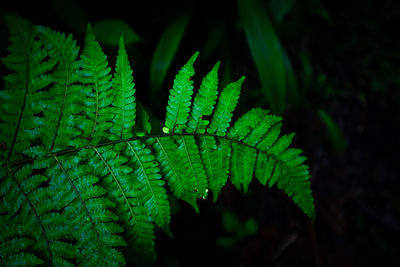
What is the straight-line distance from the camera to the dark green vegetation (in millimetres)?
888

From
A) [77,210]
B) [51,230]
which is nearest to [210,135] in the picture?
[77,210]

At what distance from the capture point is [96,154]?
100 cm

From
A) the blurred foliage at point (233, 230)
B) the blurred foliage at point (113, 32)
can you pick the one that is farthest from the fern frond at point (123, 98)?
the blurred foliage at point (233, 230)

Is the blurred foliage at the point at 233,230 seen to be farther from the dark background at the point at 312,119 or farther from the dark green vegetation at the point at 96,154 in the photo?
the dark green vegetation at the point at 96,154

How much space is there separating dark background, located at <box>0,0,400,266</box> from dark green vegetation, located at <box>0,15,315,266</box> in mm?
412

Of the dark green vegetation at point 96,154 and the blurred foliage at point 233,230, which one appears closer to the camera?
the dark green vegetation at point 96,154

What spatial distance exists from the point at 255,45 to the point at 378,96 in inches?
106

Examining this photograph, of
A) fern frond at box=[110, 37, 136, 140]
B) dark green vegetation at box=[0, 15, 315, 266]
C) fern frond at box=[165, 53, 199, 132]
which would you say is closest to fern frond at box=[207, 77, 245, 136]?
dark green vegetation at box=[0, 15, 315, 266]

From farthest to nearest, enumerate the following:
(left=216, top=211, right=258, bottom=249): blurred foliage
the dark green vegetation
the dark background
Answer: (left=216, top=211, right=258, bottom=249): blurred foliage, the dark background, the dark green vegetation

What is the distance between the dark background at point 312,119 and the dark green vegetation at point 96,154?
41cm

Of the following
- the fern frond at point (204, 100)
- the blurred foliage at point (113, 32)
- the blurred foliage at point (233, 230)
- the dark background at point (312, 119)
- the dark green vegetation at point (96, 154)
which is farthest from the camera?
the blurred foliage at point (233, 230)

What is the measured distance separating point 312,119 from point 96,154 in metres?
3.03

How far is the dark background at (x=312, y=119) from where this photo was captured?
1.93m

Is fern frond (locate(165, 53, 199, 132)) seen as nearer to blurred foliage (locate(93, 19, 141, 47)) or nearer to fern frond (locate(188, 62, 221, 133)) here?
fern frond (locate(188, 62, 221, 133))
